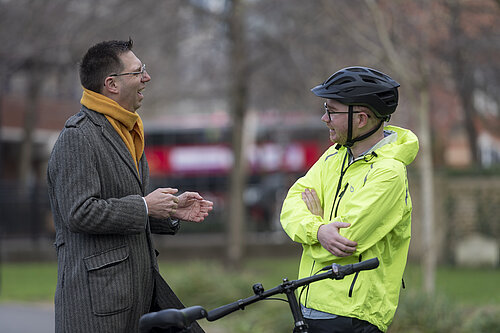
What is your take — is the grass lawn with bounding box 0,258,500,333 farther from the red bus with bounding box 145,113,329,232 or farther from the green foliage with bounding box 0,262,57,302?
the red bus with bounding box 145,113,329,232

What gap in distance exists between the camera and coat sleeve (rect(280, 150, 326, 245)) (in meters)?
3.35

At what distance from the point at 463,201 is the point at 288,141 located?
13396 millimetres

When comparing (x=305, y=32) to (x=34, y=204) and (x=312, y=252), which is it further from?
(x=312, y=252)

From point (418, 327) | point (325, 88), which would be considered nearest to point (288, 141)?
point (418, 327)

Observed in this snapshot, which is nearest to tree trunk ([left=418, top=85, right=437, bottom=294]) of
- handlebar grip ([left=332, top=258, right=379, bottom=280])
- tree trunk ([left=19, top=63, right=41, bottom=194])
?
handlebar grip ([left=332, top=258, right=379, bottom=280])

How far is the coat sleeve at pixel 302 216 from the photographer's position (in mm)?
3348

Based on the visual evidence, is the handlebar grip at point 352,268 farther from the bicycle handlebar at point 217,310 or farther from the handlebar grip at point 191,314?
the handlebar grip at point 191,314

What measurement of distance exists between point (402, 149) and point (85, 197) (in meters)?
1.45

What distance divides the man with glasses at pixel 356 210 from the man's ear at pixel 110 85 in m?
0.97

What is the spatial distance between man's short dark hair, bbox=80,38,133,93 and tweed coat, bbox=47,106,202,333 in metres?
0.15

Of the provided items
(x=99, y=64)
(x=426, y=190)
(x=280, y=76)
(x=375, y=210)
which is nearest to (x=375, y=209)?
(x=375, y=210)

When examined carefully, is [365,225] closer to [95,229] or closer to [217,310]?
[217,310]

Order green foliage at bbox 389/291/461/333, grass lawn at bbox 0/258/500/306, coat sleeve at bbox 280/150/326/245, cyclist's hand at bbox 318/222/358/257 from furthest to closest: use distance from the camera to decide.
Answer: grass lawn at bbox 0/258/500/306
green foliage at bbox 389/291/461/333
coat sleeve at bbox 280/150/326/245
cyclist's hand at bbox 318/222/358/257

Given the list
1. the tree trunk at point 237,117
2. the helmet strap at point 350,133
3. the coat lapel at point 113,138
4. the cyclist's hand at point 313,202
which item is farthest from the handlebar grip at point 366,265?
the tree trunk at point 237,117
